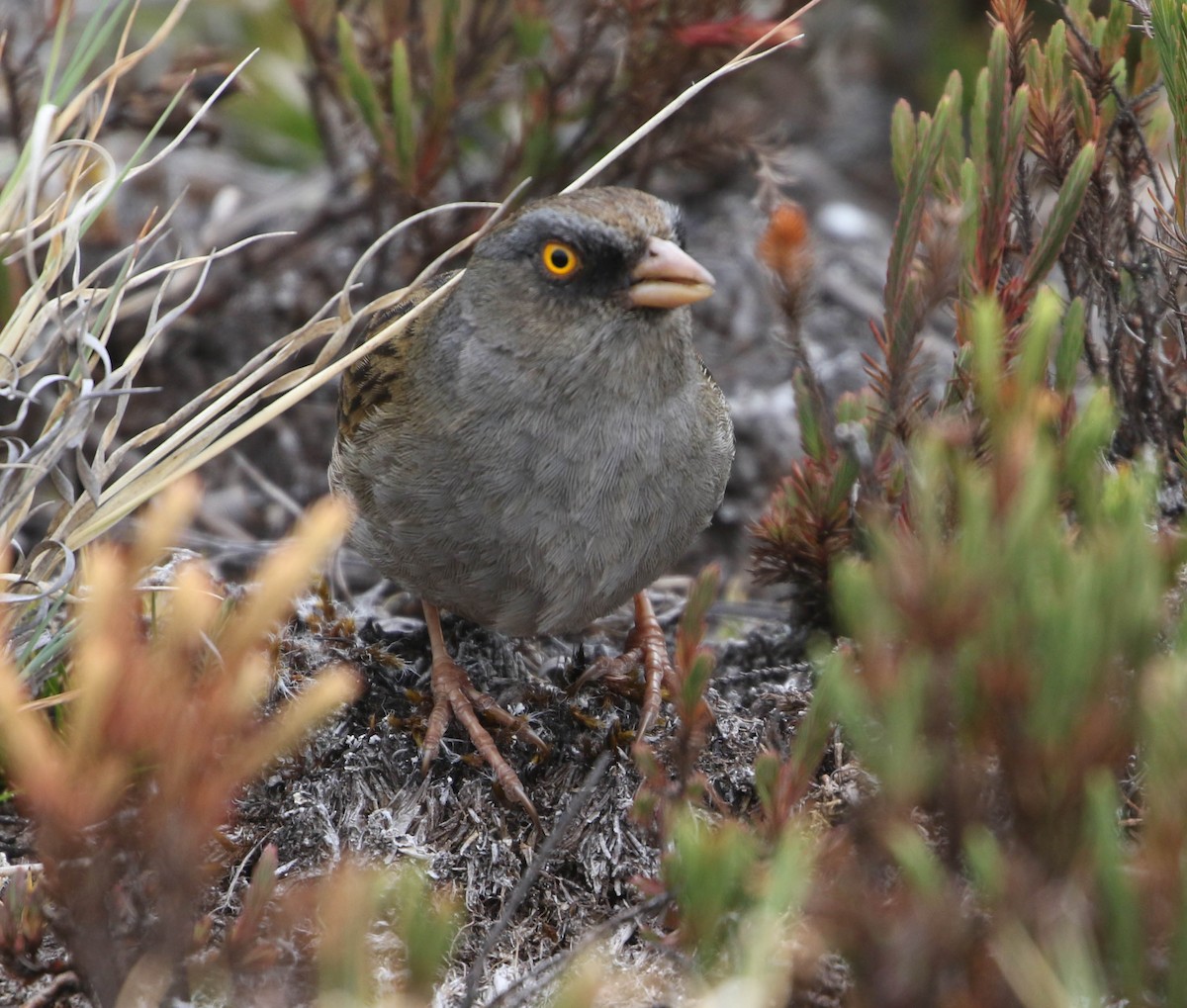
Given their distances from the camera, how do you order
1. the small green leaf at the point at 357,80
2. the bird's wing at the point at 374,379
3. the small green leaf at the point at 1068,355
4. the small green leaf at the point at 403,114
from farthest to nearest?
the small green leaf at the point at 357,80
the small green leaf at the point at 403,114
the bird's wing at the point at 374,379
the small green leaf at the point at 1068,355

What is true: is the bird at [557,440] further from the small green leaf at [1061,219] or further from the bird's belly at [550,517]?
the small green leaf at [1061,219]

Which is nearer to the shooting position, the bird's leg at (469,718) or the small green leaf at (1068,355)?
the small green leaf at (1068,355)

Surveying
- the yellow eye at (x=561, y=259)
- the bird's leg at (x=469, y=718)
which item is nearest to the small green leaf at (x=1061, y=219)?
the yellow eye at (x=561, y=259)

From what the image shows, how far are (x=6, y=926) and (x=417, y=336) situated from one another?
1922mm

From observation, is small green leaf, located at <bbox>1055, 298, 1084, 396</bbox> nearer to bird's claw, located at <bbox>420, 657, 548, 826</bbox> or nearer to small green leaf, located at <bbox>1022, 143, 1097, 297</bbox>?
small green leaf, located at <bbox>1022, 143, 1097, 297</bbox>

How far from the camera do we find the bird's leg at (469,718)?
3.30 metres

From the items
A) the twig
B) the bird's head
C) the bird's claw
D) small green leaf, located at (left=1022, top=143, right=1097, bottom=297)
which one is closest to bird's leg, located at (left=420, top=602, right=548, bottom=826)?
the bird's claw

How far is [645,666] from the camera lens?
3.71 meters

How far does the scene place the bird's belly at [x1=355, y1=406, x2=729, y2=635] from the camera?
10.9ft

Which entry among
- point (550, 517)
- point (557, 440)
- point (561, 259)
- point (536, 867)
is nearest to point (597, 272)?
point (561, 259)

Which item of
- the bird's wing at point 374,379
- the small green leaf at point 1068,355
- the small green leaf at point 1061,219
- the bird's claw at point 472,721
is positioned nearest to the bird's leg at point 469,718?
the bird's claw at point 472,721

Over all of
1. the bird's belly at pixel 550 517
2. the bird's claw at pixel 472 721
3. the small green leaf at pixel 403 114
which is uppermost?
the small green leaf at pixel 403 114

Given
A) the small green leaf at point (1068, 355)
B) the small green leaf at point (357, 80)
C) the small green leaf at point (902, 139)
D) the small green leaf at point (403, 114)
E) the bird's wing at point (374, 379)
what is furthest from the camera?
the small green leaf at point (357, 80)

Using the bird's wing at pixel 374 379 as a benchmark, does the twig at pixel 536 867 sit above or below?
below
